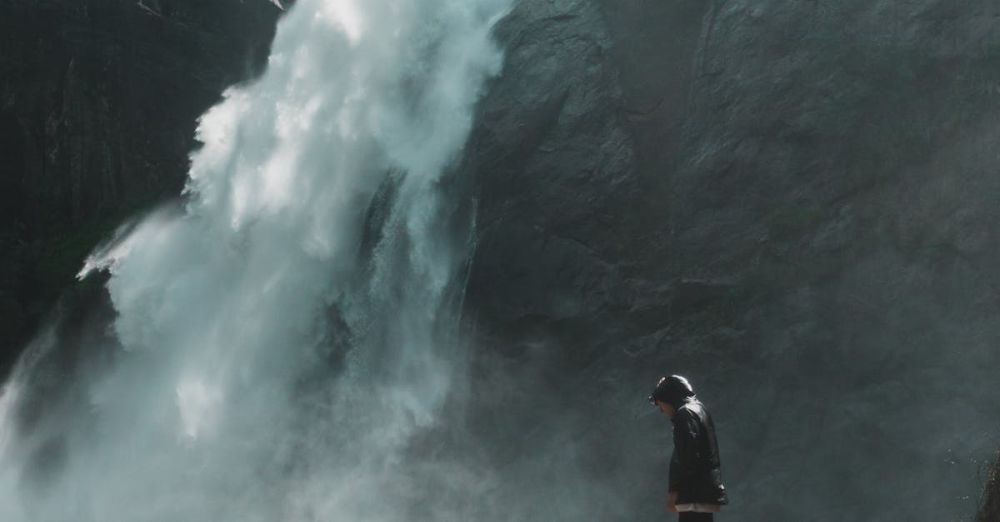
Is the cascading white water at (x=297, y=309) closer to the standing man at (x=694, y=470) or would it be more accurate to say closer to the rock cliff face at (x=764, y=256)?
the rock cliff face at (x=764, y=256)

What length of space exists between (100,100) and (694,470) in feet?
88.6

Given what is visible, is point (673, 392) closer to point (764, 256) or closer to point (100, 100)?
point (764, 256)

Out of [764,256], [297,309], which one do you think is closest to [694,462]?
[764,256]

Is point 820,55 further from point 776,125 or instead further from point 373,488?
point 373,488

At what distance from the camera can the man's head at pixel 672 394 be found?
19.6 feet

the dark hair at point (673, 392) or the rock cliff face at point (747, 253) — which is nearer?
the dark hair at point (673, 392)

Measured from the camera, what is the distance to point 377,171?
1942cm

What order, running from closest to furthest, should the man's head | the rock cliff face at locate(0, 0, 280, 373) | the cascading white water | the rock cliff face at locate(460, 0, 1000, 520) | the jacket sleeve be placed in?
the jacket sleeve, the man's head, the rock cliff face at locate(460, 0, 1000, 520), the cascading white water, the rock cliff face at locate(0, 0, 280, 373)

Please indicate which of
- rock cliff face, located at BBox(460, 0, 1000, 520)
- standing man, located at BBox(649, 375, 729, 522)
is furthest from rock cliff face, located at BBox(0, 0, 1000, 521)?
standing man, located at BBox(649, 375, 729, 522)

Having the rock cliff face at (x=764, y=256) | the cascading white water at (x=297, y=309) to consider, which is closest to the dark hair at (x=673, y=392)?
the rock cliff face at (x=764, y=256)

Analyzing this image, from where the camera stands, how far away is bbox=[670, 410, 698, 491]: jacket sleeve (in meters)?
5.77

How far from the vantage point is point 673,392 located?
19.6 feet

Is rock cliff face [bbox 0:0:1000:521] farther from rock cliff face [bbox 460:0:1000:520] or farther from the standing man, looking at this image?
the standing man

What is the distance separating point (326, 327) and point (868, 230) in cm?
997
